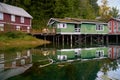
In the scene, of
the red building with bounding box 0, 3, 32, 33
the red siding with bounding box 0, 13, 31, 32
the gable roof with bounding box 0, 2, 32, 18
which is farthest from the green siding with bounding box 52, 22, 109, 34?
the gable roof with bounding box 0, 2, 32, 18

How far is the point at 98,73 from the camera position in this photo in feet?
62.6

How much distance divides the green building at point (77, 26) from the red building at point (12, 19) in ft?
18.3

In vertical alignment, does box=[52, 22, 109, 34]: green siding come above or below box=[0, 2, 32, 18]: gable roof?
below

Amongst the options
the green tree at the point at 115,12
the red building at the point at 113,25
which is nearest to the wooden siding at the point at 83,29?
the red building at the point at 113,25

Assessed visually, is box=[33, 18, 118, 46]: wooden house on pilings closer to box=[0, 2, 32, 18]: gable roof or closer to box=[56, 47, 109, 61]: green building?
box=[0, 2, 32, 18]: gable roof

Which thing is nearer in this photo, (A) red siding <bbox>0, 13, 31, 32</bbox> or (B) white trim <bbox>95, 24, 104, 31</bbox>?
(A) red siding <bbox>0, 13, 31, 32</bbox>

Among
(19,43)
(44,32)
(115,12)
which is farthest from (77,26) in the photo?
(115,12)

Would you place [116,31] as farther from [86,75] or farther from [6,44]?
[86,75]

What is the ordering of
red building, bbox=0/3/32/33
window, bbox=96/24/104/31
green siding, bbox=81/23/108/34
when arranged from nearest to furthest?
1. red building, bbox=0/3/32/33
2. green siding, bbox=81/23/108/34
3. window, bbox=96/24/104/31

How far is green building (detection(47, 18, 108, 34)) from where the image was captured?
4856 cm

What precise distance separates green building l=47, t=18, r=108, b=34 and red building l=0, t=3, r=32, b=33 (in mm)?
5583

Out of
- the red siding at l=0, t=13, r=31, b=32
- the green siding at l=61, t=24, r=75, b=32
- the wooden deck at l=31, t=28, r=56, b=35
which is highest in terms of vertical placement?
the red siding at l=0, t=13, r=31, b=32

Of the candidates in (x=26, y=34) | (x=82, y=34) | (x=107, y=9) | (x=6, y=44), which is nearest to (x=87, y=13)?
(x=107, y=9)

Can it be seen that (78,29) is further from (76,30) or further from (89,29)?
(89,29)
